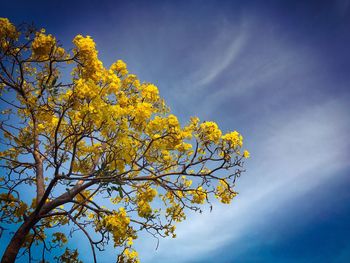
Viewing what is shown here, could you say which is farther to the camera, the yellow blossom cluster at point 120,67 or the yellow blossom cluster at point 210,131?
the yellow blossom cluster at point 120,67

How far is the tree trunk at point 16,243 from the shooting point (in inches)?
319

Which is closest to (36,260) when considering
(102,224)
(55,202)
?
(55,202)

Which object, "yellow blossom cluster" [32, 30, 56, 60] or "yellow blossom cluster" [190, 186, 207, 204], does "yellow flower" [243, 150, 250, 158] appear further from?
"yellow blossom cluster" [32, 30, 56, 60]

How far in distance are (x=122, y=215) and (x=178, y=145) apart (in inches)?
84.0

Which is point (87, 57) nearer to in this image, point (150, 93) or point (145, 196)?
point (150, 93)

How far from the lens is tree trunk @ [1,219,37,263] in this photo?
26.6 feet

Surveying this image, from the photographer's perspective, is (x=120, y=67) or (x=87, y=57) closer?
(x=87, y=57)

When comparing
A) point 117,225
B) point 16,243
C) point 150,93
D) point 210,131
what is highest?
point 150,93

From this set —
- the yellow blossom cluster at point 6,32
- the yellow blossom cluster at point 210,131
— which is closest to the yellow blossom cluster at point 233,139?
the yellow blossom cluster at point 210,131

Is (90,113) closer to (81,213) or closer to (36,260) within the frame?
(81,213)

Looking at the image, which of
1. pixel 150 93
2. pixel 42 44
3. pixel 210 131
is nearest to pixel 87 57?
pixel 42 44

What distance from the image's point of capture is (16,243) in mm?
8312

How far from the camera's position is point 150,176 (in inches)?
336

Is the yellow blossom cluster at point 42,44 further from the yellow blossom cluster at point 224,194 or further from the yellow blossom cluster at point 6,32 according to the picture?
the yellow blossom cluster at point 224,194
